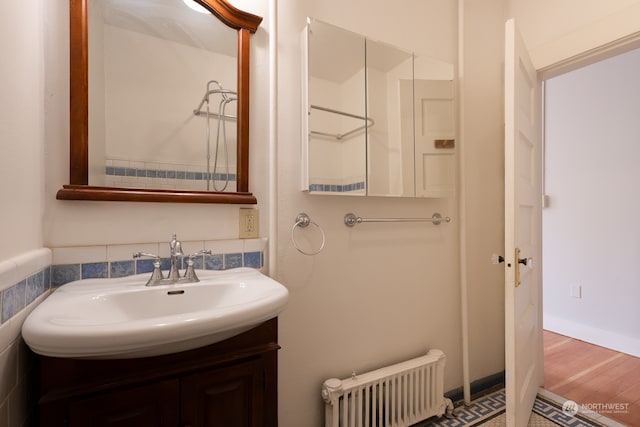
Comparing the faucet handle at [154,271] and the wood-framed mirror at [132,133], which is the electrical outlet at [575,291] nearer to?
the wood-framed mirror at [132,133]

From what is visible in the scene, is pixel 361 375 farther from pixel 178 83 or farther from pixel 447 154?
pixel 178 83

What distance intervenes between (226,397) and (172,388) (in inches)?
5.8

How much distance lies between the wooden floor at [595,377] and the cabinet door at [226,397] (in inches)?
75.4

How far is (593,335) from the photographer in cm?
241

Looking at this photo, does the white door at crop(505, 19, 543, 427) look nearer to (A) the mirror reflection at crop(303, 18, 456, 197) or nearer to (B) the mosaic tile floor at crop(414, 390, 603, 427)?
(B) the mosaic tile floor at crop(414, 390, 603, 427)

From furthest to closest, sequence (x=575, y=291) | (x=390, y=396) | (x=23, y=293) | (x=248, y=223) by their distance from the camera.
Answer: (x=575, y=291) → (x=390, y=396) → (x=248, y=223) → (x=23, y=293)

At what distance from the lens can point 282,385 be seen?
3.96 feet

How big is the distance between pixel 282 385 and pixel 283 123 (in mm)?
1079

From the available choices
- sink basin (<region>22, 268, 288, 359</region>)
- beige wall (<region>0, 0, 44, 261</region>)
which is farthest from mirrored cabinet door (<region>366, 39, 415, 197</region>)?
beige wall (<region>0, 0, 44, 261</region>)

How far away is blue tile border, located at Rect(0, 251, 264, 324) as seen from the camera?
2.08 feet

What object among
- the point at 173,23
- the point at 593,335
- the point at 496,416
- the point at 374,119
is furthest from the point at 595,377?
the point at 173,23

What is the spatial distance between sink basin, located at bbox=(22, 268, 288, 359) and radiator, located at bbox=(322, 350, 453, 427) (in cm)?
65

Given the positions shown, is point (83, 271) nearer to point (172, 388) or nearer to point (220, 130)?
point (172, 388)

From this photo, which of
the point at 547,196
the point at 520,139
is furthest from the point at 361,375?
the point at 547,196
